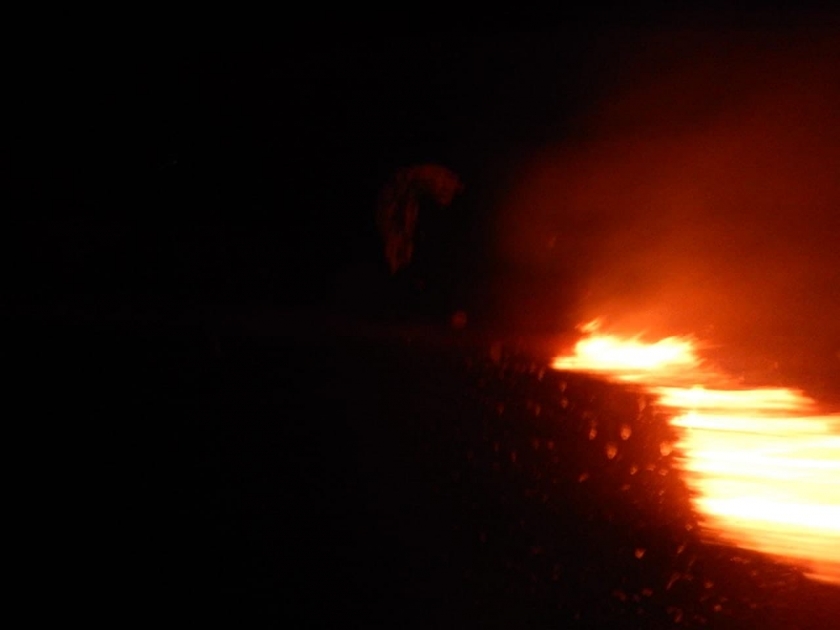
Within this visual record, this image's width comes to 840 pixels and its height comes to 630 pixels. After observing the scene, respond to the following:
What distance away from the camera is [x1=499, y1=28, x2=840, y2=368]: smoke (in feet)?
24.3

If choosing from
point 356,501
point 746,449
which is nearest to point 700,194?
point 746,449

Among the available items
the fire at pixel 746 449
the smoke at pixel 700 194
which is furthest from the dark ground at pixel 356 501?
the smoke at pixel 700 194

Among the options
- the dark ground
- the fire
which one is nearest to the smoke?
the fire

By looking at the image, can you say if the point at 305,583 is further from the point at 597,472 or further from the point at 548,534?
the point at 597,472

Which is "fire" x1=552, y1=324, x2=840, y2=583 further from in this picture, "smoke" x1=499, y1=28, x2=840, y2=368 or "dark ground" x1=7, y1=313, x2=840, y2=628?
"smoke" x1=499, y1=28, x2=840, y2=368

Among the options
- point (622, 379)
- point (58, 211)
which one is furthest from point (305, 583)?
point (58, 211)

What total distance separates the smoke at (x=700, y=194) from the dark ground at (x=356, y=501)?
222cm

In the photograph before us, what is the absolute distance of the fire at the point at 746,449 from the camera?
13.0 feet

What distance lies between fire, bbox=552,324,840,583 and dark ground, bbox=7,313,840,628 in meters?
0.14

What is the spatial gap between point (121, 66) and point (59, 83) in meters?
0.58

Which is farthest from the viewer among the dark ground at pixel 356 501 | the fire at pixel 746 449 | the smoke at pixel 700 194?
the smoke at pixel 700 194

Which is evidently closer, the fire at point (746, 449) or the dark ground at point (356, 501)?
the dark ground at point (356, 501)

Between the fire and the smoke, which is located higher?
the smoke

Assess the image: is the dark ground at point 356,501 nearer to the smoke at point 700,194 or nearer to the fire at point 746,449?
the fire at point 746,449
